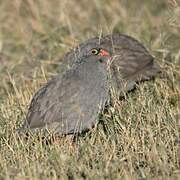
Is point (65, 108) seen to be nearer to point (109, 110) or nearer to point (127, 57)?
point (109, 110)

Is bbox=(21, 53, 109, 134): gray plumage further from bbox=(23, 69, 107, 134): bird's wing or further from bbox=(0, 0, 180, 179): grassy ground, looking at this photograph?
bbox=(0, 0, 180, 179): grassy ground

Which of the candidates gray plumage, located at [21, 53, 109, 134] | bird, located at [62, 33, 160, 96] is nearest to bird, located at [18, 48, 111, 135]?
gray plumage, located at [21, 53, 109, 134]

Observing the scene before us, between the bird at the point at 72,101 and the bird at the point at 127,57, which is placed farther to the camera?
the bird at the point at 127,57

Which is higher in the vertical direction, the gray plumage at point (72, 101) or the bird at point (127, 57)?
the bird at point (127, 57)

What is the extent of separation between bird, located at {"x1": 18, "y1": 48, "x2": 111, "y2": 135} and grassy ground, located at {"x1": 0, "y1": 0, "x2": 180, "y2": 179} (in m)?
0.15

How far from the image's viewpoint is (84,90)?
6.84 meters

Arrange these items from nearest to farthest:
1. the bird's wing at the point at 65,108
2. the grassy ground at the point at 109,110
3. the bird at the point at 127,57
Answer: the grassy ground at the point at 109,110 < the bird's wing at the point at 65,108 < the bird at the point at 127,57

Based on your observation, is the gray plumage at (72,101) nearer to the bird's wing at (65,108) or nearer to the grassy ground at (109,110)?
the bird's wing at (65,108)

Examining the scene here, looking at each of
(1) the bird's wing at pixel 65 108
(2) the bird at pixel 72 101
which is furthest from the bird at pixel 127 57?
(1) the bird's wing at pixel 65 108

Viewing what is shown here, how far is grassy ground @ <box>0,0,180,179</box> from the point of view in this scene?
220 inches

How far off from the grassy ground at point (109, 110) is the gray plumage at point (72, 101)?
154mm

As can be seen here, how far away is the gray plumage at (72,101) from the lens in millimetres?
6695

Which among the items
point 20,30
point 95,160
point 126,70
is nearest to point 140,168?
point 95,160

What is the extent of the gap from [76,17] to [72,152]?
5632mm
